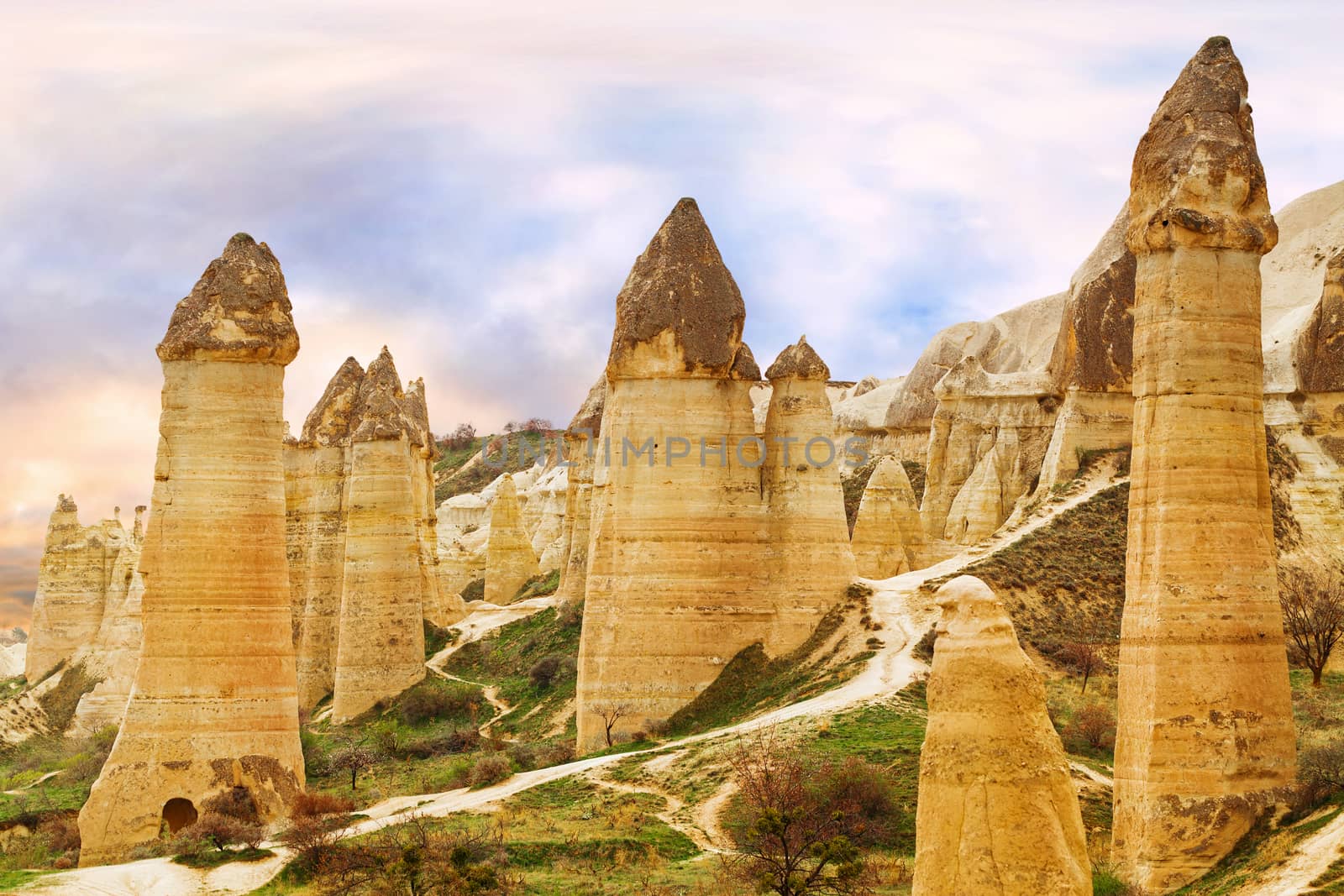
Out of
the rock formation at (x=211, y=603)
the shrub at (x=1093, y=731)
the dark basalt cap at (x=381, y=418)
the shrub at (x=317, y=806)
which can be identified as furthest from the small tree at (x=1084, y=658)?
the dark basalt cap at (x=381, y=418)

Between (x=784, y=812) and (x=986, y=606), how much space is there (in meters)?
7.54

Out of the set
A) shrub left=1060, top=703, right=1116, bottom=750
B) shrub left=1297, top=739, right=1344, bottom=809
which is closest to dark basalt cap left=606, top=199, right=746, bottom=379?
shrub left=1060, top=703, right=1116, bottom=750

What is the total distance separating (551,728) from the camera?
3428 cm

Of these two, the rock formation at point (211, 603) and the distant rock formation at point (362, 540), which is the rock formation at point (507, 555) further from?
the rock formation at point (211, 603)

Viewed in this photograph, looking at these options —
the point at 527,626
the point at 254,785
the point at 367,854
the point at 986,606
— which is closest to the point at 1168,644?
the point at 986,606

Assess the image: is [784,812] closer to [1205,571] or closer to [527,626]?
[1205,571]

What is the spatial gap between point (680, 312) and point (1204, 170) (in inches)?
502

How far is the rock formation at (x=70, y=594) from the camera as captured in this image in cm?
5212

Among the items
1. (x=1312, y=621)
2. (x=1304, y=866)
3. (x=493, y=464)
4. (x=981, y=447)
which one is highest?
(x=493, y=464)

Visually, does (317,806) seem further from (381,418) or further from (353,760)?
(381,418)

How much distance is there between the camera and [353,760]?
100 feet

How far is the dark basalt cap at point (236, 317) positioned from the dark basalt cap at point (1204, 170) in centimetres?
1373

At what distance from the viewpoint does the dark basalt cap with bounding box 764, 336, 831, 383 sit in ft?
106

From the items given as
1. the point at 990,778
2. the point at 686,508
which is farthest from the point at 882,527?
the point at 990,778
